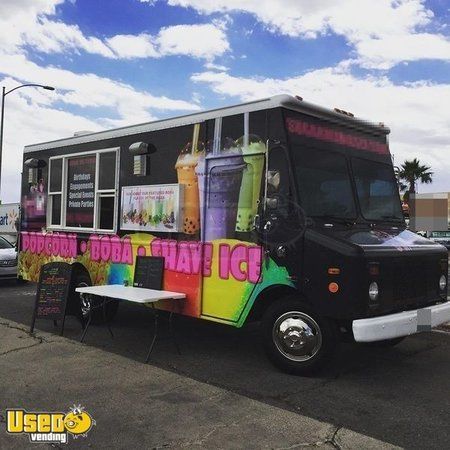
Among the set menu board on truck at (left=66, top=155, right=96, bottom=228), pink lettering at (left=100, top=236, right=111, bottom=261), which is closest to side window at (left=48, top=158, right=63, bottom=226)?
menu board on truck at (left=66, top=155, right=96, bottom=228)

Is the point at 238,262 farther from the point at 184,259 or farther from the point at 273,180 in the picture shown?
the point at 273,180

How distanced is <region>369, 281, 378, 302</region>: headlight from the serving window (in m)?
3.81

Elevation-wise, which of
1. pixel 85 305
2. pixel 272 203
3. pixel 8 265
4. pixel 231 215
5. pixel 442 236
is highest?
pixel 272 203

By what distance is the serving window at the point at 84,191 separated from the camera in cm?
754

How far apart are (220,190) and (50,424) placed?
9.74 feet

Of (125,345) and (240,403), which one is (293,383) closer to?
(240,403)

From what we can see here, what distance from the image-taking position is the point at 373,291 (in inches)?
199

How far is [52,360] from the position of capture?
605 cm

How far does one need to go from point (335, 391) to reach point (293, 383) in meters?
0.43

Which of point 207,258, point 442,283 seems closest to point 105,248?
point 207,258

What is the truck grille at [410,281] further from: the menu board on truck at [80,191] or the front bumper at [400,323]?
Answer: the menu board on truck at [80,191]

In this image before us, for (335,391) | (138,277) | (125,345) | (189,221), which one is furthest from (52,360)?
(335,391)

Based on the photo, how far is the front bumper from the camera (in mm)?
4863

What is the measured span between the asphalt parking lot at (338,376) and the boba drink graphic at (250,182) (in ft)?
5.25
